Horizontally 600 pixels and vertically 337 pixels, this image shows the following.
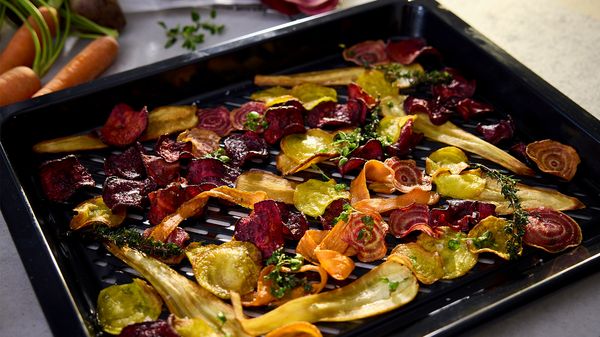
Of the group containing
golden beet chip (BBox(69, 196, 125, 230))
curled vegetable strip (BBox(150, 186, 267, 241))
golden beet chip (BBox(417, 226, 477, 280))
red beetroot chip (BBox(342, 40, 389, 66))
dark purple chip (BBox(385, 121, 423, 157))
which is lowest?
golden beet chip (BBox(417, 226, 477, 280))

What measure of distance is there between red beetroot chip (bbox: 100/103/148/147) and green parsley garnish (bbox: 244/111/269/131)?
1.01 feet

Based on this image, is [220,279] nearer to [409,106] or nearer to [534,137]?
[409,106]

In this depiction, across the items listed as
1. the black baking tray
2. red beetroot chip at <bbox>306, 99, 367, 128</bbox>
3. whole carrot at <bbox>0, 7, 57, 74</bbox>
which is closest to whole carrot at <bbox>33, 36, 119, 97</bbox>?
whole carrot at <bbox>0, 7, 57, 74</bbox>

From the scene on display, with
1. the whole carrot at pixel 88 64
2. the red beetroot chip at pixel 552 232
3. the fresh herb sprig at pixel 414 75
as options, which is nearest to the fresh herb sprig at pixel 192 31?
the whole carrot at pixel 88 64

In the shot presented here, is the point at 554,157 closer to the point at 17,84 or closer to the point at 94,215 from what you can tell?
the point at 94,215

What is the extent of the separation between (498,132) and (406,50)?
49 cm

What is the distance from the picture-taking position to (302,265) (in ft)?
5.55

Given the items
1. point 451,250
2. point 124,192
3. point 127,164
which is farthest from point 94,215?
point 451,250

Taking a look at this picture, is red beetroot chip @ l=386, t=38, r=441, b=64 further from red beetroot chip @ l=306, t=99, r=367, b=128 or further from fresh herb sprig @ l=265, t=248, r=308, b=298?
fresh herb sprig @ l=265, t=248, r=308, b=298

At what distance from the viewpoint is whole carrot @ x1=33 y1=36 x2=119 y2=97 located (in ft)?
7.93

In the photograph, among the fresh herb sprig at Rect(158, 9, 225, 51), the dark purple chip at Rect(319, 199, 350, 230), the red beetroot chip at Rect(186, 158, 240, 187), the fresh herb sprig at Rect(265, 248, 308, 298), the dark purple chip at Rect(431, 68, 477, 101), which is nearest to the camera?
the fresh herb sprig at Rect(265, 248, 308, 298)

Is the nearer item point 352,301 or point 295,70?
point 352,301

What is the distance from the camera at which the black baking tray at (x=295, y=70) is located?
1565 mm

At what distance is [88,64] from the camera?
8.12 feet
